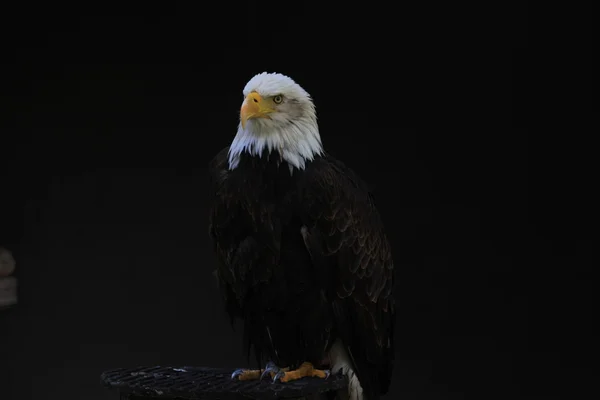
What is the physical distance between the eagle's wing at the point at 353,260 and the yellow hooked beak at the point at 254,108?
242mm

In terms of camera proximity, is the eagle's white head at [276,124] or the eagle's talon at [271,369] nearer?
the eagle's white head at [276,124]

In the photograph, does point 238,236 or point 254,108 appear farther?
point 238,236

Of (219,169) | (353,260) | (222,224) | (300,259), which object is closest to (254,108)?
(219,169)

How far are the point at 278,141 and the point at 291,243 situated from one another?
1.14ft

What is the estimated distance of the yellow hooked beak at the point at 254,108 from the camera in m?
3.06

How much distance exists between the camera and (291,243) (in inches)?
124

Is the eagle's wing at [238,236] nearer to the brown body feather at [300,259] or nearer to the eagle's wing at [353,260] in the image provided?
the brown body feather at [300,259]

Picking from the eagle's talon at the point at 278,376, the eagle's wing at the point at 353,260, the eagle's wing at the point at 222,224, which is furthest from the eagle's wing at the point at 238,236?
the eagle's talon at the point at 278,376

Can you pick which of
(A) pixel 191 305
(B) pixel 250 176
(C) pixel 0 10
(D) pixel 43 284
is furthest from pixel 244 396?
(C) pixel 0 10

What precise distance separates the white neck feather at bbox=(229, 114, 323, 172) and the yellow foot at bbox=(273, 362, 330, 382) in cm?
68

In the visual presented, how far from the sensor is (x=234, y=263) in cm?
319

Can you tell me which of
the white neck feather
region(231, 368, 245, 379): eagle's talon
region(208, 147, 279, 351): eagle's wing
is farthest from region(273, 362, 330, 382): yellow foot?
the white neck feather

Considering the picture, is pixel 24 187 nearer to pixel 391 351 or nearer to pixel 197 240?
pixel 197 240

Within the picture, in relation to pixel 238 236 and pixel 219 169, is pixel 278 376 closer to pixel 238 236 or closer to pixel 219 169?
pixel 238 236
